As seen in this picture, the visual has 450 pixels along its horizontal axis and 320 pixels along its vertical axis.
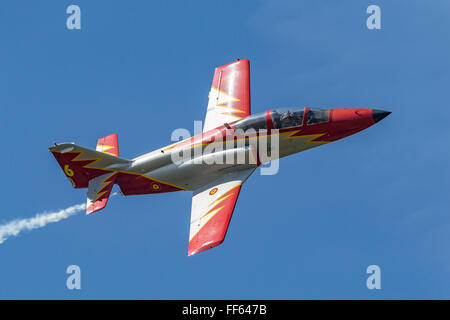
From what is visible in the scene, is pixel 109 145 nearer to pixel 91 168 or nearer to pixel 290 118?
pixel 91 168

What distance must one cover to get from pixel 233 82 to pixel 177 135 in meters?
4.41

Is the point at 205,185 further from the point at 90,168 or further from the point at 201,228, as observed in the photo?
the point at 90,168

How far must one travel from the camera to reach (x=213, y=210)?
25.9m

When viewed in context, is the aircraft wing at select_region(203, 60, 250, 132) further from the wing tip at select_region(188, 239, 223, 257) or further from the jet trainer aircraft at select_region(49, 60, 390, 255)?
the wing tip at select_region(188, 239, 223, 257)

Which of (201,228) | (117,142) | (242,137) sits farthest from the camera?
(117,142)

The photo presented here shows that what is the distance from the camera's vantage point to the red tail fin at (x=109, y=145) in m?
29.4

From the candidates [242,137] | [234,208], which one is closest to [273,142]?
[242,137]

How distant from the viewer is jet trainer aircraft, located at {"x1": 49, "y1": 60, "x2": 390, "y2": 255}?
2673 cm

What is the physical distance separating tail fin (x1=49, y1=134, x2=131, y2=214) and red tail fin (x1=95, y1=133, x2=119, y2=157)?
1.01m

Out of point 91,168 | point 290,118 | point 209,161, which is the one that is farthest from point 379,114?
point 91,168

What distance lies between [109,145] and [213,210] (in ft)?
21.0

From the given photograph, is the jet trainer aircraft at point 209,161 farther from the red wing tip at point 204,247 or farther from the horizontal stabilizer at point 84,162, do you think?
the red wing tip at point 204,247

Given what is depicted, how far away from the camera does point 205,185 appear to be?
27.4m

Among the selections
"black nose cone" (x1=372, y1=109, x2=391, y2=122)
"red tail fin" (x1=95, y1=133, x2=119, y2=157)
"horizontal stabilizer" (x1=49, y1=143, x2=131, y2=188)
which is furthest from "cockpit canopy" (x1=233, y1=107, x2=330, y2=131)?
"red tail fin" (x1=95, y1=133, x2=119, y2=157)
